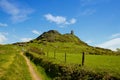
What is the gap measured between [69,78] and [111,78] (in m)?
6.20

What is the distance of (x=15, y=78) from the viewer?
2295 centimetres

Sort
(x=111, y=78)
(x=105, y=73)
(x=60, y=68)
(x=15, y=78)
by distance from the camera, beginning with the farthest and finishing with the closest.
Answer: (x=60, y=68) < (x=15, y=78) < (x=105, y=73) < (x=111, y=78)

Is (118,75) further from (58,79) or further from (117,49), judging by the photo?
(117,49)

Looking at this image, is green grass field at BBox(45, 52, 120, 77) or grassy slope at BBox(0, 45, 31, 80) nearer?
green grass field at BBox(45, 52, 120, 77)

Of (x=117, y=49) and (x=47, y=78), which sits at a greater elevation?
(x=117, y=49)

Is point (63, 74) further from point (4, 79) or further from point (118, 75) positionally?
point (118, 75)

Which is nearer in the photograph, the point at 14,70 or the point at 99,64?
the point at 14,70

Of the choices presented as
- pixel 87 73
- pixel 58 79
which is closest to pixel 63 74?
pixel 58 79

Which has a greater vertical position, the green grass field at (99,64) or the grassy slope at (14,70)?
the green grass field at (99,64)

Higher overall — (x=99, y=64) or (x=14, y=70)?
(x=99, y=64)

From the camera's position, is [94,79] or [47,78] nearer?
[94,79]

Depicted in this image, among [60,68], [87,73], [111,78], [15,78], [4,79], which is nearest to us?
[111,78]

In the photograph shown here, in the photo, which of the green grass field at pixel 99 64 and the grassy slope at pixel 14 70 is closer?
the green grass field at pixel 99 64

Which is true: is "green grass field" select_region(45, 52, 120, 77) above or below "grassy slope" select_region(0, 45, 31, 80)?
above
